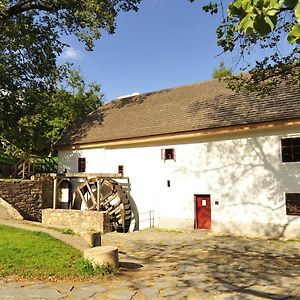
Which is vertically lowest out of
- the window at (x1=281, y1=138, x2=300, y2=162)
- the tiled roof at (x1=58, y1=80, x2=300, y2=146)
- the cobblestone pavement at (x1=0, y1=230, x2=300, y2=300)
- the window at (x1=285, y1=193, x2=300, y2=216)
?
the cobblestone pavement at (x1=0, y1=230, x2=300, y2=300)

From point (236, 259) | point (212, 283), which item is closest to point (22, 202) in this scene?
point (236, 259)

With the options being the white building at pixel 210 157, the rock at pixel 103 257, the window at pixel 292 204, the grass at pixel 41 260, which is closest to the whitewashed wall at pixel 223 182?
the white building at pixel 210 157

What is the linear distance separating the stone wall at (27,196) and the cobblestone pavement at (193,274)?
765 cm

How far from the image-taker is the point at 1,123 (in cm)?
2138

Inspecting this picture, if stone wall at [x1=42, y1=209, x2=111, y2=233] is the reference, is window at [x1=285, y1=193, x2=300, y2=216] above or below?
above

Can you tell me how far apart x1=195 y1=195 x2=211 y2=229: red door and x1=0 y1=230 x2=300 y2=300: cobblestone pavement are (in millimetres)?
2576

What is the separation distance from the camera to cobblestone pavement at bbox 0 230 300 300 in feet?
22.8

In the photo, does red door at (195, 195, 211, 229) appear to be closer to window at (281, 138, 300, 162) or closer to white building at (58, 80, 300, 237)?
white building at (58, 80, 300, 237)

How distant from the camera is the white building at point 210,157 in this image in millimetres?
15086

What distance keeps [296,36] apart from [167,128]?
16810 millimetres

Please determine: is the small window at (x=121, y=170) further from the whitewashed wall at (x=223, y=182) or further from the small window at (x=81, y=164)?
the small window at (x=81, y=164)

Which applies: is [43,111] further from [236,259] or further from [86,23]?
[236,259]

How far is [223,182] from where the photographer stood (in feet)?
54.4

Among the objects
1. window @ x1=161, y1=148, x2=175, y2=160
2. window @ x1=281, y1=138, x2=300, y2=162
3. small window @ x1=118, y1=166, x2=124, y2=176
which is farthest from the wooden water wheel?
window @ x1=281, y1=138, x2=300, y2=162
